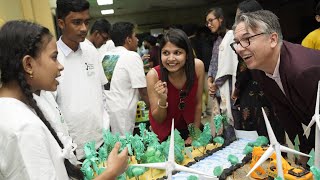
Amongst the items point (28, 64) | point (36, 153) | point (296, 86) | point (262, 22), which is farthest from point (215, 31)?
point (36, 153)

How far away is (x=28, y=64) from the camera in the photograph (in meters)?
0.97

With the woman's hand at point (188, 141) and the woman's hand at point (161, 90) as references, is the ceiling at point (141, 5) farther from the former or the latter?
the woman's hand at point (188, 141)

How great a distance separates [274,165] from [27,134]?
0.93m

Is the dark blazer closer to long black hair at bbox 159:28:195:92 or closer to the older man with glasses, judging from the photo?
the older man with glasses

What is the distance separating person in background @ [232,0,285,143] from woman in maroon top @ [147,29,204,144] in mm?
258

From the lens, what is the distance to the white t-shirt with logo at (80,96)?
1846 mm

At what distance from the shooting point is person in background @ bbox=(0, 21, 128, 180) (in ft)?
2.78

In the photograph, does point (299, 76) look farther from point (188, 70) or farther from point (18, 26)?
point (18, 26)

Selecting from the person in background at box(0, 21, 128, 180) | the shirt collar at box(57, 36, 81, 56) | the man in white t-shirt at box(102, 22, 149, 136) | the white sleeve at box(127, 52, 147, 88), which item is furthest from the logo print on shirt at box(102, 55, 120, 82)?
the person in background at box(0, 21, 128, 180)

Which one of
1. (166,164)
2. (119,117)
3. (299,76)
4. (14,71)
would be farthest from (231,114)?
(14,71)

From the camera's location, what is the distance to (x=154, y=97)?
2.05 m

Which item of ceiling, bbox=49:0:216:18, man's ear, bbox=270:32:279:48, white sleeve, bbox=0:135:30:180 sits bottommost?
white sleeve, bbox=0:135:30:180

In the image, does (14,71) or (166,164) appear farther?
(166,164)

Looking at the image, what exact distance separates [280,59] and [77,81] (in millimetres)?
1045
